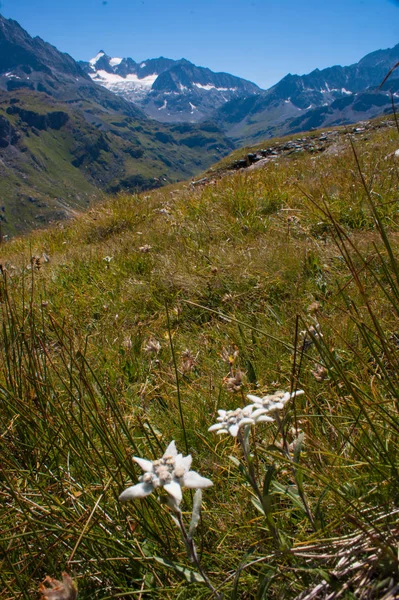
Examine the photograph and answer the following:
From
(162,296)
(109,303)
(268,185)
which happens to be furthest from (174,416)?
(268,185)

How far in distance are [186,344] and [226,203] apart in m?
3.69

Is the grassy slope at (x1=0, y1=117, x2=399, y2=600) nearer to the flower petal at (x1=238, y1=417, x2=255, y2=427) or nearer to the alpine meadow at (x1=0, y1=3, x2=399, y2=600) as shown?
the alpine meadow at (x1=0, y1=3, x2=399, y2=600)

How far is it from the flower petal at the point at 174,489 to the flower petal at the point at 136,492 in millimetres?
56

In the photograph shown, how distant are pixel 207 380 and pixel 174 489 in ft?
5.99

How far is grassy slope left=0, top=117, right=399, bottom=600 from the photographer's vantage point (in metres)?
1.43

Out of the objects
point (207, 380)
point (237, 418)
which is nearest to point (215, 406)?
point (207, 380)

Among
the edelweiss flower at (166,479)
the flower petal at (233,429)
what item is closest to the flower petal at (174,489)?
the edelweiss flower at (166,479)

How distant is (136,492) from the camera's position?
1.10 meters

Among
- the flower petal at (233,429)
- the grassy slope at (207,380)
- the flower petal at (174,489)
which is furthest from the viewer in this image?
the grassy slope at (207,380)

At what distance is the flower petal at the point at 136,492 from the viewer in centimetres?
108

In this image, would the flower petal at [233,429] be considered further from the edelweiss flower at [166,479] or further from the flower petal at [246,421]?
the edelweiss flower at [166,479]

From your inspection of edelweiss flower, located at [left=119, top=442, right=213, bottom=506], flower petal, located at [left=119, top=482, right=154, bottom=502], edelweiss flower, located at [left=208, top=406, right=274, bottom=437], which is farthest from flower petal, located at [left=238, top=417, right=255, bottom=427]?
flower petal, located at [left=119, top=482, right=154, bottom=502]

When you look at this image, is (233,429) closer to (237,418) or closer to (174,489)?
(237,418)

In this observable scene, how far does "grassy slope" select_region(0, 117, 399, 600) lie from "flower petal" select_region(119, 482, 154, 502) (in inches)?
11.1
